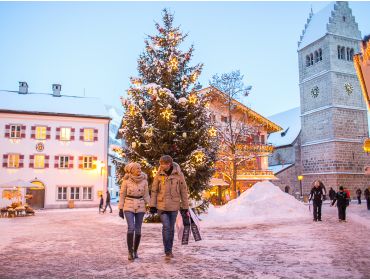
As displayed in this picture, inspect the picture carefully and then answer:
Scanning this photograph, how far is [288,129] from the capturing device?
2181 inches

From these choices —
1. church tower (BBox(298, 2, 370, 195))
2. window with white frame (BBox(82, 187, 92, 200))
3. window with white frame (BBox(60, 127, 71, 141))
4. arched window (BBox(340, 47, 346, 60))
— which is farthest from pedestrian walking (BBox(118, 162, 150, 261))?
arched window (BBox(340, 47, 346, 60))

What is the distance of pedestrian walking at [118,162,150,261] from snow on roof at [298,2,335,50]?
48.4 metres

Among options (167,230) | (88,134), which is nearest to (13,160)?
(88,134)

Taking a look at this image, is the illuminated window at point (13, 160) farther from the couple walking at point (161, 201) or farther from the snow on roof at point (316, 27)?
the snow on roof at point (316, 27)

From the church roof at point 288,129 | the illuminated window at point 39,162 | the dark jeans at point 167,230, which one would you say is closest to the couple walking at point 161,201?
the dark jeans at point 167,230

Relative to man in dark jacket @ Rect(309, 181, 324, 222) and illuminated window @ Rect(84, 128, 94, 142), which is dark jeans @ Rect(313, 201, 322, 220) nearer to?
man in dark jacket @ Rect(309, 181, 324, 222)

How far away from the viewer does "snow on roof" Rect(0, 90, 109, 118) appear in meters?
34.9

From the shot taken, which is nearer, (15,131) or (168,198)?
(168,198)

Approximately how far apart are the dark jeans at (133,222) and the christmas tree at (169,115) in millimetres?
7282

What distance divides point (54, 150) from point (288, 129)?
3470 cm

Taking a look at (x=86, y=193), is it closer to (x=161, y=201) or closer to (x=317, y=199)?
(x=317, y=199)

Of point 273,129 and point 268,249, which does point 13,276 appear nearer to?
point 268,249

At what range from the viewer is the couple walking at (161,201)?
21.7 ft

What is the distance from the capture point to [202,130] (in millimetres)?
14828
